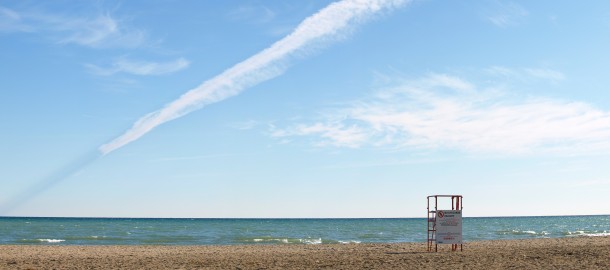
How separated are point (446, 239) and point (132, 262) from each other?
12279 millimetres

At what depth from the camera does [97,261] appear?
22266 mm

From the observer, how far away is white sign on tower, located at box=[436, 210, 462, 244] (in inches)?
981

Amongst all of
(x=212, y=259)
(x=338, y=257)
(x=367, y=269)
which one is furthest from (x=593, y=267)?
(x=212, y=259)

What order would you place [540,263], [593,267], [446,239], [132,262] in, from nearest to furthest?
[593,267], [540,263], [132,262], [446,239]

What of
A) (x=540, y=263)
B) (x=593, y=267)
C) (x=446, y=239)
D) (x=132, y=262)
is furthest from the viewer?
(x=446, y=239)

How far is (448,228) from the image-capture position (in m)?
25.1

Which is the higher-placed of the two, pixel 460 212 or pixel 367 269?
pixel 460 212

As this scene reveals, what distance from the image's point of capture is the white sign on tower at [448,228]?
24.9 metres

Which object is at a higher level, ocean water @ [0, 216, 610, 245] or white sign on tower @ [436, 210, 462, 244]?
white sign on tower @ [436, 210, 462, 244]

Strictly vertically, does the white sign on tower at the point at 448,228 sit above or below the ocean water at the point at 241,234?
above

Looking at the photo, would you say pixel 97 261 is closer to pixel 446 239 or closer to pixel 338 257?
pixel 338 257

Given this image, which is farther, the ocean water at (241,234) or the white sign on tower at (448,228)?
the ocean water at (241,234)

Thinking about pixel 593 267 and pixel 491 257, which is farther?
pixel 491 257

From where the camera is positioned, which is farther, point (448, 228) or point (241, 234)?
point (241, 234)
